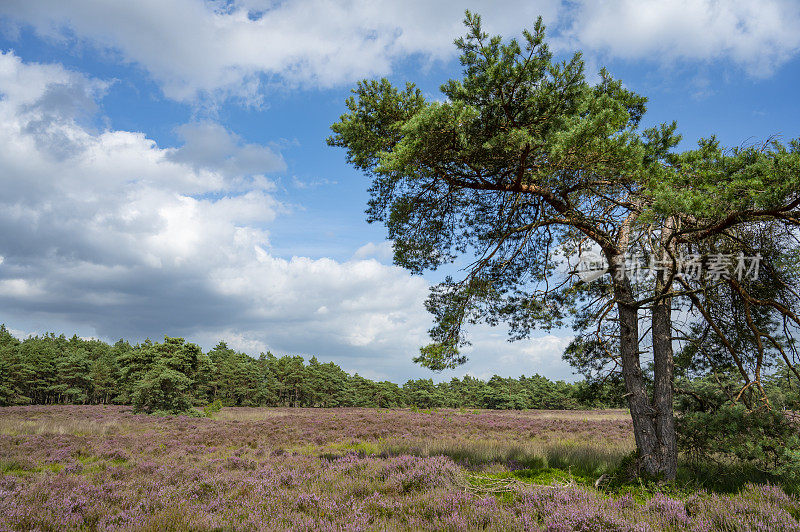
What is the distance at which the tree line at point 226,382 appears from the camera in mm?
43125

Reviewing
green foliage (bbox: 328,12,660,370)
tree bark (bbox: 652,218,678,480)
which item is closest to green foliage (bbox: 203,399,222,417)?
green foliage (bbox: 328,12,660,370)

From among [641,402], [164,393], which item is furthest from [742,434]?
[164,393]

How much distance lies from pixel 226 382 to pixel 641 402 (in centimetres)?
5658

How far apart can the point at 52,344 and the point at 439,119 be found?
7502cm

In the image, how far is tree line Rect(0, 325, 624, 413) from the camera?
4312cm

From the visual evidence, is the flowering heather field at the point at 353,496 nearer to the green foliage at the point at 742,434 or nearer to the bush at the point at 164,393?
the green foliage at the point at 742,434

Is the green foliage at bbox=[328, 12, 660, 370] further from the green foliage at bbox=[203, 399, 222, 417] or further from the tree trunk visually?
the green foliage at bbox=[203, 399, 222, 417]

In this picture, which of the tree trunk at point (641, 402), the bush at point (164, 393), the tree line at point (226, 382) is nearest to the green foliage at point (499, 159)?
the tree trunk at point (641, 402)

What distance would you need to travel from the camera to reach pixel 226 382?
177 feet

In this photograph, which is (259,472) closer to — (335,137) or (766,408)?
(335,137)

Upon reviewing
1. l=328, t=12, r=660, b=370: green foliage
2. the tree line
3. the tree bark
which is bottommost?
the tree line

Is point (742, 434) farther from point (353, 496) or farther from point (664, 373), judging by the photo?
point (353, 496)

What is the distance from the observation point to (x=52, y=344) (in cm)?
5725

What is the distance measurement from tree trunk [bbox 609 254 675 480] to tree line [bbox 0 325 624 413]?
3233 centimetres
